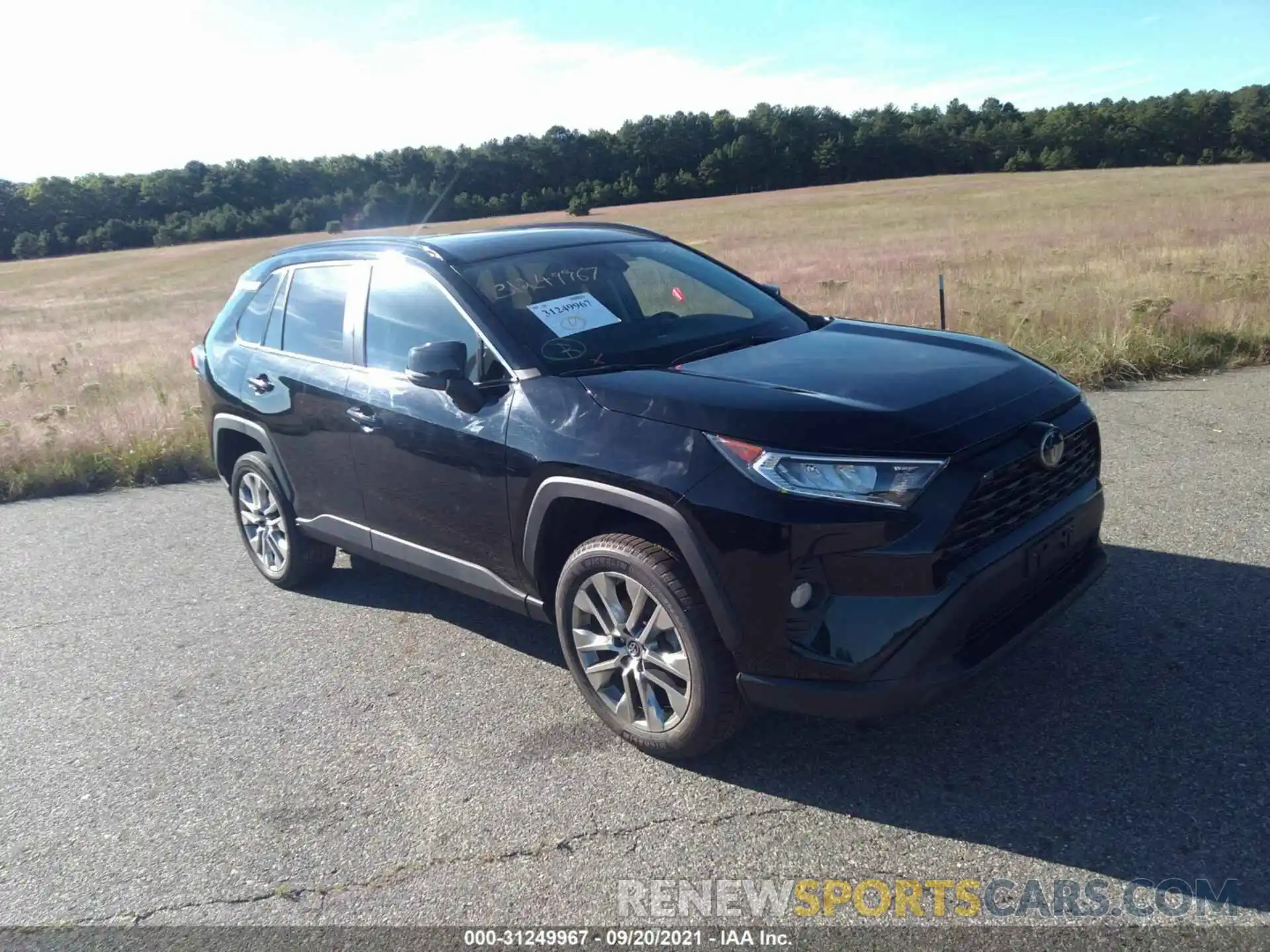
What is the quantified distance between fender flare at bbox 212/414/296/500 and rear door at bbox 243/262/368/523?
4 cm

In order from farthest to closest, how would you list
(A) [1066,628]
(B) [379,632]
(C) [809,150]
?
(C) [809,150] < (B) [379,632] < (A) [1066,628]

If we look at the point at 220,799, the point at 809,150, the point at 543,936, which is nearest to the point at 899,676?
the point at 543,936

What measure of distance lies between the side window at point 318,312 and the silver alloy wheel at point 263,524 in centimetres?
83

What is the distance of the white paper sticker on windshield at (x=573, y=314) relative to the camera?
13.0 feet

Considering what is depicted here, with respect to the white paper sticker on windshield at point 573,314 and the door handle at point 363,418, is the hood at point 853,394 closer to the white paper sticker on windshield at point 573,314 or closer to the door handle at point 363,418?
the white paper sticker on windshield at point 573,314

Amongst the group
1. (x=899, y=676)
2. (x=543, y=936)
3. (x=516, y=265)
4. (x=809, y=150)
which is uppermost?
(x=809, y=150)

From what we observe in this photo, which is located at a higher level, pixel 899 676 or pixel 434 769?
pixel 899 676

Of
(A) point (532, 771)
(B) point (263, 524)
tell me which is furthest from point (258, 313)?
(A) point (532, 771)

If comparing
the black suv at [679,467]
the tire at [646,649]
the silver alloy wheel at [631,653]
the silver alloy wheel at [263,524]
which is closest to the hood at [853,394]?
the black suv at [679,467]

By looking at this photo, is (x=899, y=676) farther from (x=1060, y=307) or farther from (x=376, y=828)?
(x=1060, y=307)

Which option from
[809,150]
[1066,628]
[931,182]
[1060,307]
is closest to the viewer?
[1066,628]

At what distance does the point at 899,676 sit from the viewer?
9.62 feet

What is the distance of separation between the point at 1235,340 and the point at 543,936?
8.81m

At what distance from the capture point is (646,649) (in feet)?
11.1
